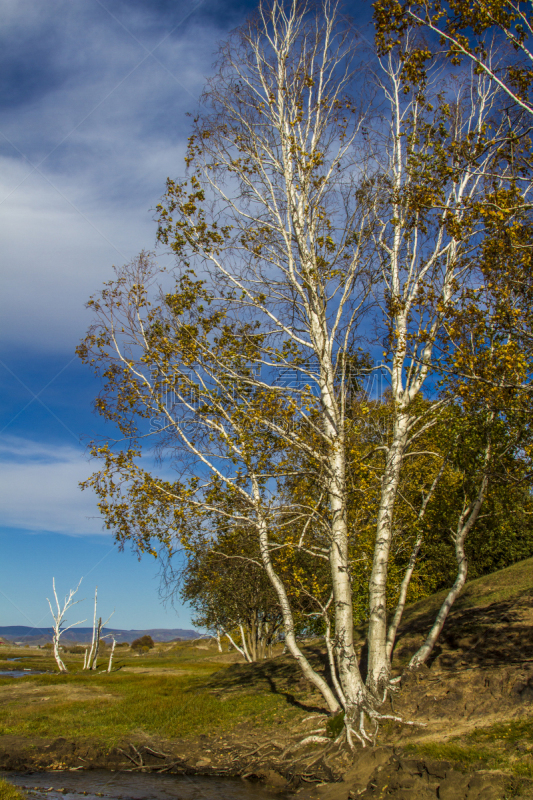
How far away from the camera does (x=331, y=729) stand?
460 inches

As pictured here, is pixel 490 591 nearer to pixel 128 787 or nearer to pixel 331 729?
Result: pixel 331 729

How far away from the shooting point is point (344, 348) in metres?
13.9

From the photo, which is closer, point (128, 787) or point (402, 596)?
point (128, 787)

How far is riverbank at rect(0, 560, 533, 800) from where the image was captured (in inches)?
332

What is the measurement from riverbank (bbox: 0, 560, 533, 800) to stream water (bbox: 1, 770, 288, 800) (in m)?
0.53

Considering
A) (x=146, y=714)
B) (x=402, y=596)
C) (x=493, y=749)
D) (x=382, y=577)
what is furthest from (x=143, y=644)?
→ (x=493, y=749)

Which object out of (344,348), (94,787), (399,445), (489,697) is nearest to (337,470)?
(399,445)

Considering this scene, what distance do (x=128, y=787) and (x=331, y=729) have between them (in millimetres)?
4668

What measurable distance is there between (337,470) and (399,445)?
166 cm

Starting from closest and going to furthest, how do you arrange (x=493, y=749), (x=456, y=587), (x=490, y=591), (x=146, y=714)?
(x=493, y=749), (x=456, y=587), (x=146, y=714), (x=490, y=591)

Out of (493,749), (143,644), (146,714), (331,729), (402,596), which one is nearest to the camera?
(493,749)

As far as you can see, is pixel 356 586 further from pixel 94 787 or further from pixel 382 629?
pixel 94 787

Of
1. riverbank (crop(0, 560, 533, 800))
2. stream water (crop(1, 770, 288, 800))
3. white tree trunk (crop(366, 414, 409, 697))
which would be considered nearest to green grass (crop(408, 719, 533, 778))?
riverbank (crop(0, 560, 533, 800))

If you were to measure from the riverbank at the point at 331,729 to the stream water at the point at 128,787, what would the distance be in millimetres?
528
